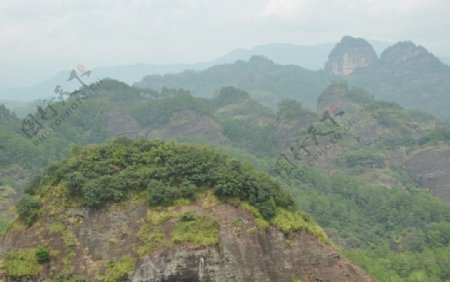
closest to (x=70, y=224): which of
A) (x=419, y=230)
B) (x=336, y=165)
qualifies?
(x=419, y=230)

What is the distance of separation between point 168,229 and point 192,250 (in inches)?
57.1

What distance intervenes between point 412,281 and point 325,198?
82.4 feet

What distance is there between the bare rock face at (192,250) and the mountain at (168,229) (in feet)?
0.12

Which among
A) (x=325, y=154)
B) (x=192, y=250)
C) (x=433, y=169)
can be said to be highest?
(x=192, y=250)

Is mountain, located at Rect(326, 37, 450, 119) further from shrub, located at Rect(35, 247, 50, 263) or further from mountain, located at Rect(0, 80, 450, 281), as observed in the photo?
shrub, located at Rect(35, 247, 50, 263)

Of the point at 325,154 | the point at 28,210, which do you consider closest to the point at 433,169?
the point at 325,154

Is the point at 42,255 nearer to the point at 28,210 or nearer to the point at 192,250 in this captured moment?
the point at 28,210

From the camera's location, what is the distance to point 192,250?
19.6m

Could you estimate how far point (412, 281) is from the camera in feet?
117

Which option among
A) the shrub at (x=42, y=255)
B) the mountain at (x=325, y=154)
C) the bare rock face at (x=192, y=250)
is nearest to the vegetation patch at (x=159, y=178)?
the mountain at (x=325, y=154)

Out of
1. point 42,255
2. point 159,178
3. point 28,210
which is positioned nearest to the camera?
point 42,255

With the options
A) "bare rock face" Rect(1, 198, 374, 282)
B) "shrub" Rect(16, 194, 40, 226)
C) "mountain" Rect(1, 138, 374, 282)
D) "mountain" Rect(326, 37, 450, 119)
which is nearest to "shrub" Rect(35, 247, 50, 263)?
"mountain" Rect(1, 138, 374, 282)

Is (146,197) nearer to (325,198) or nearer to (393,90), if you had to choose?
(325,198)

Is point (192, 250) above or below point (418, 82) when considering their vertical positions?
above
